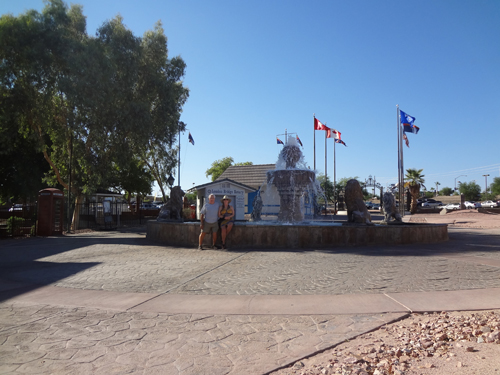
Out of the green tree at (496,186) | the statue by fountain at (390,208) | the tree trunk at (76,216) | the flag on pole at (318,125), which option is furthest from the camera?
the green tree at (496,186)

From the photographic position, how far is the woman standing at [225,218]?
11133mm

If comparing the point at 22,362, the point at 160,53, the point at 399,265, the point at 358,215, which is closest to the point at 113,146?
the point at 160,53

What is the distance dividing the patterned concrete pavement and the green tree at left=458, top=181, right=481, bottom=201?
10271 cm

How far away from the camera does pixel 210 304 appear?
17.9 feet

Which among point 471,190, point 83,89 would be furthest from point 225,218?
point 471,190

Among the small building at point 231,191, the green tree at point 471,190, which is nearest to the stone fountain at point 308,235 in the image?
the small building at point 231,191

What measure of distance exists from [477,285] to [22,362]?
630 centimetres

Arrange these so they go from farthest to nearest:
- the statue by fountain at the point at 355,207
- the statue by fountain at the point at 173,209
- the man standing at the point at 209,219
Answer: the statue by fountain at the point at 173,209
the statue by fountain at the point at 355,207
the man standing at the point at 209,219

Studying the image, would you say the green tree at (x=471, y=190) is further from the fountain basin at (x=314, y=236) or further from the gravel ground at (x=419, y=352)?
the gravel ground at (x=419, y=352)

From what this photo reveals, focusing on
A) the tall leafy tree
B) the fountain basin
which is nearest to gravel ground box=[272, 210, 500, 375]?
the fountain basin

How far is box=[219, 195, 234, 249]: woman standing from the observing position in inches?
438

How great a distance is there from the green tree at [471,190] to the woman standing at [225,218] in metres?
103

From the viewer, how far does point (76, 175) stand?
2408 centimetres

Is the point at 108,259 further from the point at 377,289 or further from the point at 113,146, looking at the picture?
the point at 113,146
